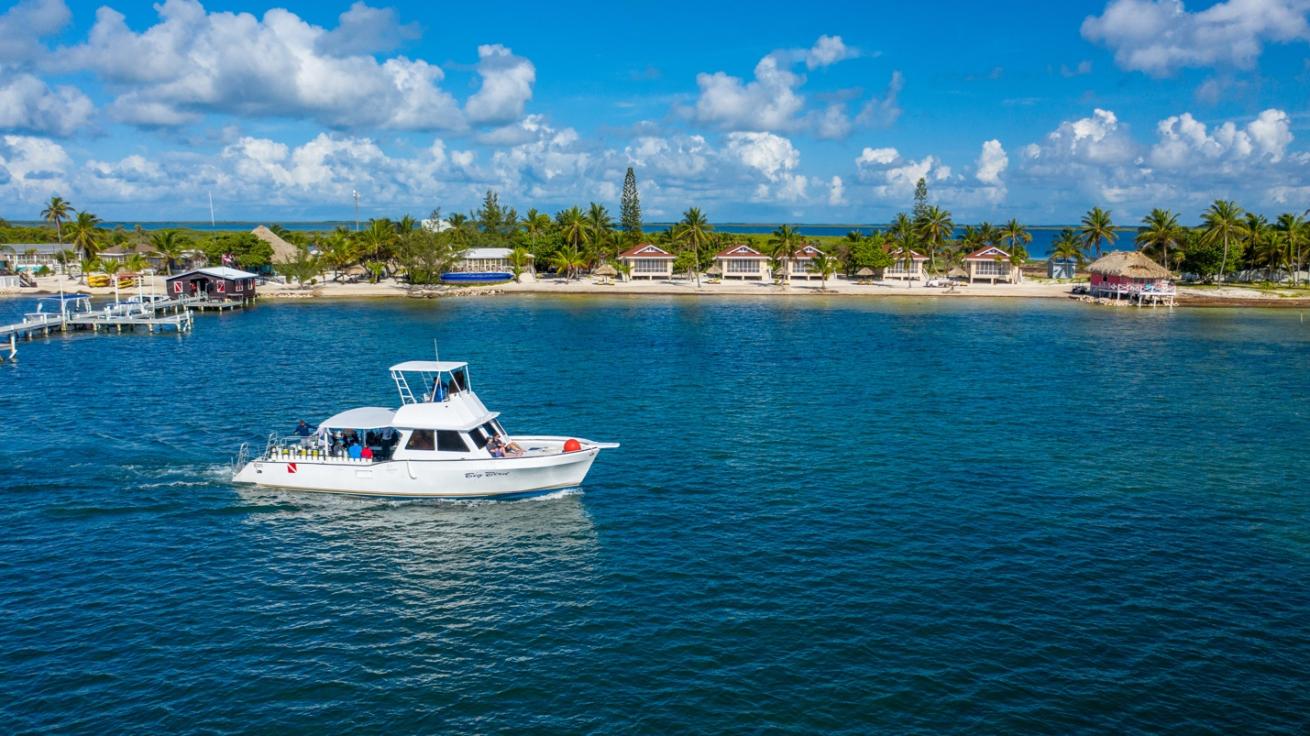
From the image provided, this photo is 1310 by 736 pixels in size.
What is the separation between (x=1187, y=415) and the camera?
55.2m

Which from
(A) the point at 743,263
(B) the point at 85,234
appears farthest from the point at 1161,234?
(B) the point at 85,234

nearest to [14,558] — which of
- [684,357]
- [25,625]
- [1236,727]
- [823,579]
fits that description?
[25,625]

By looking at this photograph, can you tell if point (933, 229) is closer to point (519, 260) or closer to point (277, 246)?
point (519, 260)

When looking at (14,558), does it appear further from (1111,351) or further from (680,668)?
(1111,351)

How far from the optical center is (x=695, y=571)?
30.8m

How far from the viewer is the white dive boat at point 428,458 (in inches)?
1455

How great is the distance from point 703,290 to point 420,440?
110798 mm

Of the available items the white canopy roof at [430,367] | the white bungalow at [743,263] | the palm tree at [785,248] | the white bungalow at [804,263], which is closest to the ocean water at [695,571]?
the white canopy roof at [430,367]

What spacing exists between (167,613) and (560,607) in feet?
41.7

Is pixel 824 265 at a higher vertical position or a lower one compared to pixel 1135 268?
higher

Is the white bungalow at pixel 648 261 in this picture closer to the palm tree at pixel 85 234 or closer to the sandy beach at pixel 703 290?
the sandy beach at pixel 703 290

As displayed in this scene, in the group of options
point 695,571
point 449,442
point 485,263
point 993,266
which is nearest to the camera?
point 695,571

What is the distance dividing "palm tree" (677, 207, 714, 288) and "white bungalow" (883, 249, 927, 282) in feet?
117

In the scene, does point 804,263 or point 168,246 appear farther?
point 804,263
